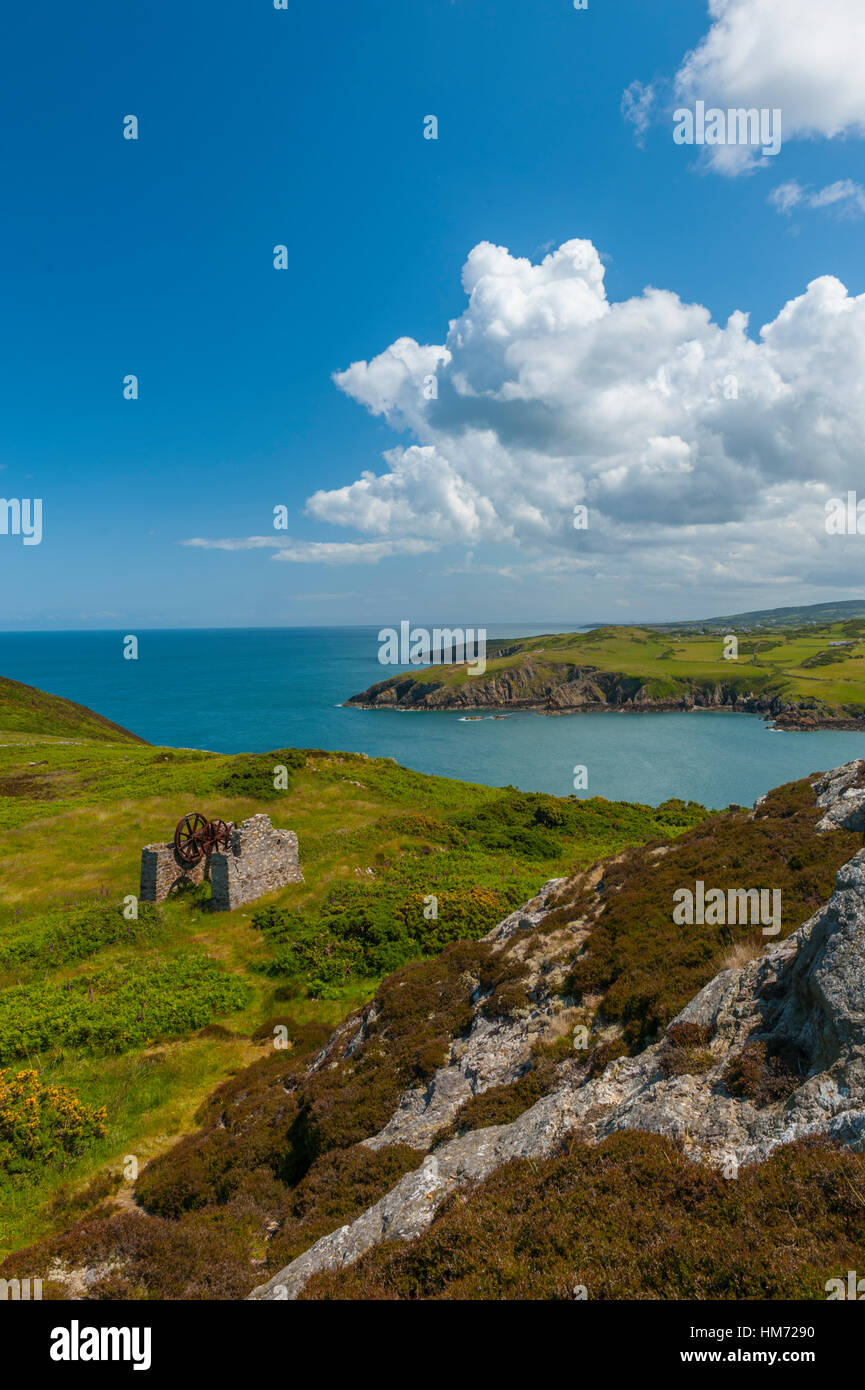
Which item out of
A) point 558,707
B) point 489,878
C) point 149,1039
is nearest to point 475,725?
point 558,707

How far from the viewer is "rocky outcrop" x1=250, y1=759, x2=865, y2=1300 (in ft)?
21.0

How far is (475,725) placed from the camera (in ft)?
472

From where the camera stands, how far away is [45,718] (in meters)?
83.5

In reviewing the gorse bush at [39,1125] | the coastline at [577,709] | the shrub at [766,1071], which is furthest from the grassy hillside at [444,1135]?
the coastline at [577,709]

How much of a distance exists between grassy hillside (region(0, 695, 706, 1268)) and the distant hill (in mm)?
37519

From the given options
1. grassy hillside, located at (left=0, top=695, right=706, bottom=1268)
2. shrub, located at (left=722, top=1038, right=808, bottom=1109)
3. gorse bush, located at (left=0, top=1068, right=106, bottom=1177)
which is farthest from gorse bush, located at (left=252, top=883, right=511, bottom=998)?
shrub, located at (left=722, top=1038, right=808, bottom=1109)

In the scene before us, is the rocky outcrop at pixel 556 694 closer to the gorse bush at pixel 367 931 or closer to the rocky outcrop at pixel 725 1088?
the gorse bush at pixel 367 931

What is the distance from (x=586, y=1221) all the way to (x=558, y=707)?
170 m

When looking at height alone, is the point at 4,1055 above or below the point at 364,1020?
below

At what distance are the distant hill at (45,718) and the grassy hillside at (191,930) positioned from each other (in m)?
37.5

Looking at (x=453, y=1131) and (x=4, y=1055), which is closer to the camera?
(x=453, y=1131)

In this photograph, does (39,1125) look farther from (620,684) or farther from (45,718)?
(620,684)
